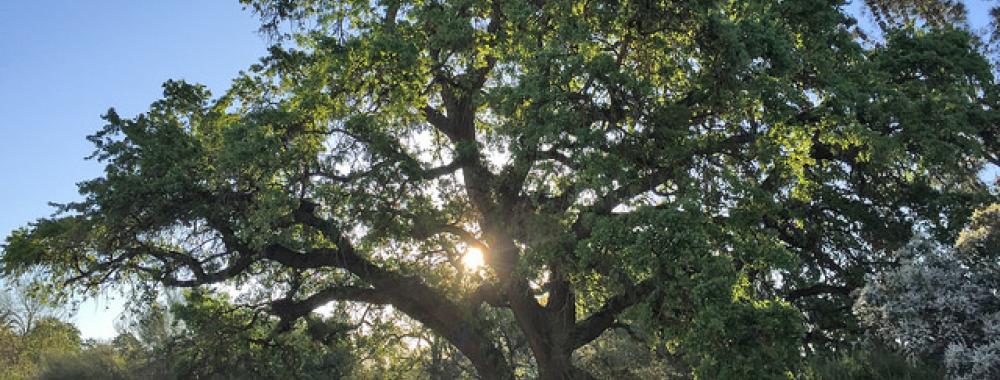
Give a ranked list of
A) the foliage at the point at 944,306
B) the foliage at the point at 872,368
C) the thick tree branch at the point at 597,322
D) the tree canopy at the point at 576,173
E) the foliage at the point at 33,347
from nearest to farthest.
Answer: the foliage at the point at 944,306, the foliage at the point at 872,368, the tree canopy at the point at 576,173, the thick tree branch at the point at 597,322, the foliage at the point at 33,347

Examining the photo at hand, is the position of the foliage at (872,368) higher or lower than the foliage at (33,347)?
lower

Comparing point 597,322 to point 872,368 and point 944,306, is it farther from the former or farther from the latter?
point 944,306

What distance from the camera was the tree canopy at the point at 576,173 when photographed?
859cm

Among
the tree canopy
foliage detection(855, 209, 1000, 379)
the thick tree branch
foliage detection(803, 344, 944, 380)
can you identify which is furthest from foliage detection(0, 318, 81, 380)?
foliage detection(855, 209, 1000, 379)

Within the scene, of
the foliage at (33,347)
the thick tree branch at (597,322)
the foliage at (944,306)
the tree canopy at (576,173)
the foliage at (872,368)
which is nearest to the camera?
the foliage at (944,306)

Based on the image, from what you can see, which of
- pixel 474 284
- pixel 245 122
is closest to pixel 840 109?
pixel 474 284

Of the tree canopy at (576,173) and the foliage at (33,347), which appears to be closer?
the tree canopy at (576,173)

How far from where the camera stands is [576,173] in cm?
897

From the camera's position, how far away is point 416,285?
1259 centimetres

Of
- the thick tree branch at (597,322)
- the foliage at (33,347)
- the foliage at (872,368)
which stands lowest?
the foliage at (872,368)

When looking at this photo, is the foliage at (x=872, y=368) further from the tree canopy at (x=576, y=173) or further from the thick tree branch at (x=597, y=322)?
the thick tree branch at (x=597, y=322)

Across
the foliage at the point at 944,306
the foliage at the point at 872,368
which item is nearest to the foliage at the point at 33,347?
the foliage at the point at 872,368

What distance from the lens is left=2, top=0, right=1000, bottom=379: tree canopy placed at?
8594 millimetres

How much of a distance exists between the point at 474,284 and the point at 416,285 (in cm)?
124
